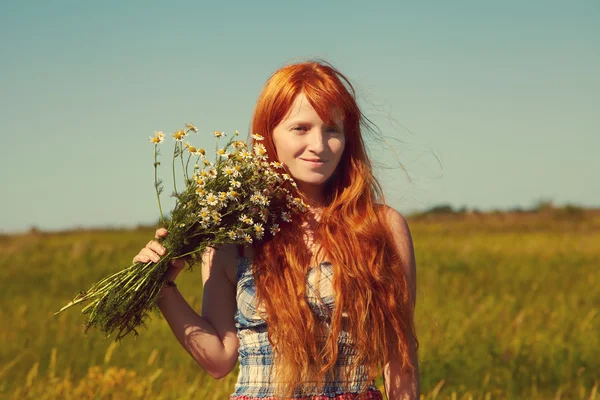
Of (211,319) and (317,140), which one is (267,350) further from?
(317,140)

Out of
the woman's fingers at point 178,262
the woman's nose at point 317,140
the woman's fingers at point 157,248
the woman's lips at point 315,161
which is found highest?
the woman's nose at point 317,140

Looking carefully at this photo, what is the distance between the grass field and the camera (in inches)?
251

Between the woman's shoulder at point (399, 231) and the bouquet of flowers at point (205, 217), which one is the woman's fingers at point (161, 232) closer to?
the bouquet of flowers at point (205, 217)

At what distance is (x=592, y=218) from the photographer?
2408cm

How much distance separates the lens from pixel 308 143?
3609 mm

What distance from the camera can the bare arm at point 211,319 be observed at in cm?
364

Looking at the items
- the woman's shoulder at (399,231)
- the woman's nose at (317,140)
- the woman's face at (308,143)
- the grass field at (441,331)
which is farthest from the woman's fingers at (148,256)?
the grass field at (441,331)

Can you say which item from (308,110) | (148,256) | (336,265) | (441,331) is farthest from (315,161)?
(441,331)

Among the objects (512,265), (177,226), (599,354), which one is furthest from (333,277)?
(512,265)

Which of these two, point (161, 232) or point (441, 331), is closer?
point (161, 232)

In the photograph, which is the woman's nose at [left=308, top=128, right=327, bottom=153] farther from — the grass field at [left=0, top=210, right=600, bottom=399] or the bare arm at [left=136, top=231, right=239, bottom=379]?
the grass field at [left=0, top=210, right=600, bottom=399]

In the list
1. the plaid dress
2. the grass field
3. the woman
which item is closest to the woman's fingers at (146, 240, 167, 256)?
the woman

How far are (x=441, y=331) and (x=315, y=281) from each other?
5218mm

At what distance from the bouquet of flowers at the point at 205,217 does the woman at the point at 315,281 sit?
0.08 metres
